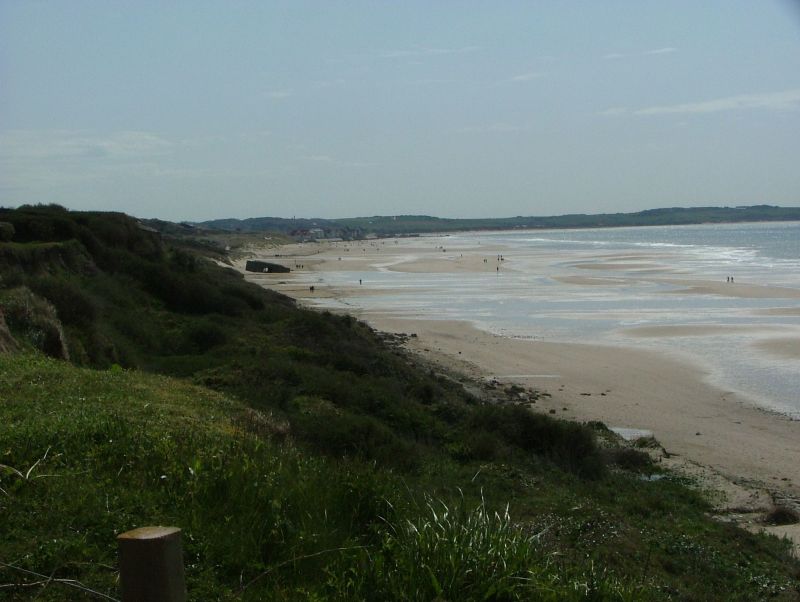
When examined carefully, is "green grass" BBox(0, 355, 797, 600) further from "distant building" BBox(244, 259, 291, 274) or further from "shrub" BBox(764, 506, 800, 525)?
"distant building" BBox(244, 259, 291, 274)

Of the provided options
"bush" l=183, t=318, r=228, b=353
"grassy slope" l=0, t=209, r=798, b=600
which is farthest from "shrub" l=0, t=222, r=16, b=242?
"bush" l=183, t=318, r=228, b=353

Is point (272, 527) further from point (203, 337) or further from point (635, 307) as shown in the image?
point (635, 307)

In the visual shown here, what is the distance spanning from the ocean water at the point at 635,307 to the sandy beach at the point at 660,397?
2.25 feet

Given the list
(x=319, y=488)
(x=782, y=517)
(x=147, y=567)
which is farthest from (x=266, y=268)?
(x=147, y=567)

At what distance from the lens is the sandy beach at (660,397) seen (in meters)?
14.6

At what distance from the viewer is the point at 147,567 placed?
4.02m

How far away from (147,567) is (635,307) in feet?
128

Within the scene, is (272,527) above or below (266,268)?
above

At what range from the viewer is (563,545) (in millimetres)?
8602

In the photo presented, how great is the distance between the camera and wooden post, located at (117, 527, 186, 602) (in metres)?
4.01

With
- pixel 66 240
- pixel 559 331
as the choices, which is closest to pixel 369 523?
pixel 66 240

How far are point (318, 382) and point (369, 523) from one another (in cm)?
955

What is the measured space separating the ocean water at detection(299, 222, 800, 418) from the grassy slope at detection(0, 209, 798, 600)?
A: 375 inches

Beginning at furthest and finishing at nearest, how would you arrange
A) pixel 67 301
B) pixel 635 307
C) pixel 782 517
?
pixel 635 307, pixel 67 301, pixel 782 517
